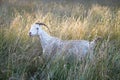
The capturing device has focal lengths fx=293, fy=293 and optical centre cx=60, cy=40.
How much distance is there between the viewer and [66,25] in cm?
621

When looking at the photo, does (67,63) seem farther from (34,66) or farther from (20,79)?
(20,79)

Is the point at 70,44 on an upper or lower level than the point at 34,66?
upper

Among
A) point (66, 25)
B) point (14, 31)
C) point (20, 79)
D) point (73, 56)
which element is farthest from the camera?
point (66, 25)

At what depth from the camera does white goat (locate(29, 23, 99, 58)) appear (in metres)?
4.71

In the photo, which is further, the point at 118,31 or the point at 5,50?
the point at 118,31

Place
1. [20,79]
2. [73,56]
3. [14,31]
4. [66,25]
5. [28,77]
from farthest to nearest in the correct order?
[66,25], [14,31], [73,56], [28,77], [20,79]

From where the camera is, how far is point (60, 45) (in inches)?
190

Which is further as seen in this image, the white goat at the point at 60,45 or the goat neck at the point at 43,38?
the goat neck at the point at 43,38

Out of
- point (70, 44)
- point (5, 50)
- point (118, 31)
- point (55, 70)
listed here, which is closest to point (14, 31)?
point (5, 50)

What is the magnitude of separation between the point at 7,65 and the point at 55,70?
0.74 m

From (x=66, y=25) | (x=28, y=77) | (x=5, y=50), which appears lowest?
(x=28, y=77)

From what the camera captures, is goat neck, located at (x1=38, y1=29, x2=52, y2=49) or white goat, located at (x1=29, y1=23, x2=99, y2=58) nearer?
white goat, located at (x1=29, y1=23, x2=99, y2=58)

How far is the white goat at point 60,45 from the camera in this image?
4.71 m

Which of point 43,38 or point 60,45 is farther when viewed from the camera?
point 43,38
